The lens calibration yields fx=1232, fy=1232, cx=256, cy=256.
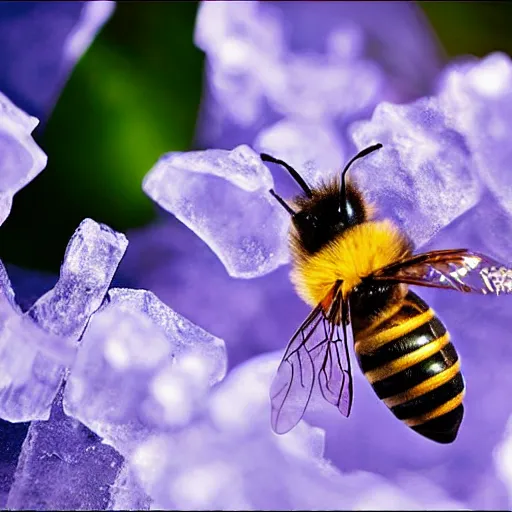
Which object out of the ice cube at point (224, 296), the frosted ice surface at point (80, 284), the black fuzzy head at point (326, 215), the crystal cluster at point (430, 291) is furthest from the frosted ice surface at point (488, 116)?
the frosted ice surface at point (80, 284)

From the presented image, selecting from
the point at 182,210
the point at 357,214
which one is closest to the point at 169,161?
the point at 182,210

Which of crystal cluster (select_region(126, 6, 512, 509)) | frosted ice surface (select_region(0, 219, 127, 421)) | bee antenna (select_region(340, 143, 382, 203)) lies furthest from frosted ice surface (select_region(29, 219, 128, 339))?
bee antenna (select_region(340, 143, 382, 203))

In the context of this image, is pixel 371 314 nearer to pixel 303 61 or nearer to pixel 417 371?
pixel 417 371

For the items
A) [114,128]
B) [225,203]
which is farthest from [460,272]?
[114,128]

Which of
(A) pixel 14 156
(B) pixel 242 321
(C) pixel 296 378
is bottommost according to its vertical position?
(B) pixel 242 321

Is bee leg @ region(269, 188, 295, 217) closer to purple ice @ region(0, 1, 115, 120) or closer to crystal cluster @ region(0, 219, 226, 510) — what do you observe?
crystal cluster @ region(0, 219, 226, 510)

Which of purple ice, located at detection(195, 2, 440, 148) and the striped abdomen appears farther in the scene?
purple ice, located at detection(195, 2, 440, 148)
